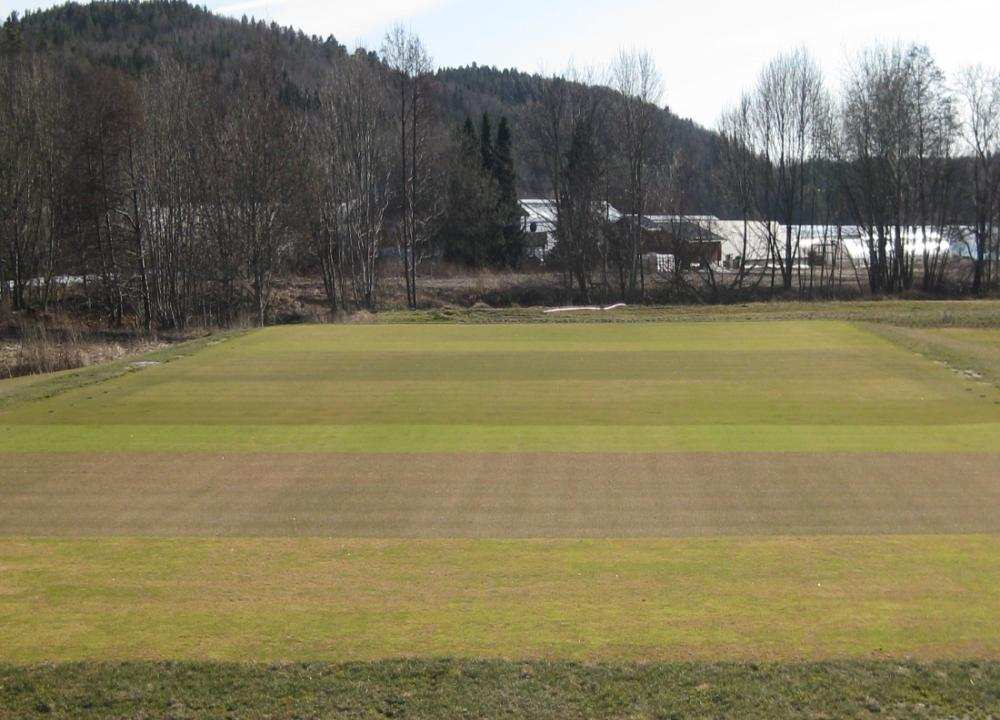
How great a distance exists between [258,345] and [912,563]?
74.6ft

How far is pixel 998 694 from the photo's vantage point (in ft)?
26.5

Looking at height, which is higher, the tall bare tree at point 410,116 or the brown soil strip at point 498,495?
the tall bare tree at point 410,116

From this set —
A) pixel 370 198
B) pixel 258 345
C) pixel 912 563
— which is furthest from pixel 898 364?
pixel 370 198

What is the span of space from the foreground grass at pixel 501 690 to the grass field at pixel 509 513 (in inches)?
8.8

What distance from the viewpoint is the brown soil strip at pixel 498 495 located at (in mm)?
13281

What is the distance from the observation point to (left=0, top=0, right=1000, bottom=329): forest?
4806cm

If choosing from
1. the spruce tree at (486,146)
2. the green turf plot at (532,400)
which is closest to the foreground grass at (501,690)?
the green turf plot at (532,400)

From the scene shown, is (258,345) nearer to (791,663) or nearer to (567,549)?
(567,549)

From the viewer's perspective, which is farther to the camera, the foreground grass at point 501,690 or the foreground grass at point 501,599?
the foreground grass at point 501,599

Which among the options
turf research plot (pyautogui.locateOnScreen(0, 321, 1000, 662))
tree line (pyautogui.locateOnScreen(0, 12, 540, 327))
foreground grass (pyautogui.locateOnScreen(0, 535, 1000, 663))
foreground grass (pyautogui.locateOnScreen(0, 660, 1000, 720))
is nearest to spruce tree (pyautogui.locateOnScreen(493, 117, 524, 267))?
tree line (pyautogui.locateOnScreen(0, 12, 540, 327))

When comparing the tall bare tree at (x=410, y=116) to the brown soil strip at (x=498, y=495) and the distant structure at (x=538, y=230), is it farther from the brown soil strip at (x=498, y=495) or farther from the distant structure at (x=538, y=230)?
the brown soil strip at (x=498, y=495)

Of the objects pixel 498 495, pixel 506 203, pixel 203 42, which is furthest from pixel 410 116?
pixel 203 42

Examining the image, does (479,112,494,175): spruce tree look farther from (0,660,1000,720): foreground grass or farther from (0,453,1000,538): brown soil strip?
(0,660,1000,720): foreground grass

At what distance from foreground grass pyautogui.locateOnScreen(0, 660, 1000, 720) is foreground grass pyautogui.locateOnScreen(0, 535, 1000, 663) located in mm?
325
